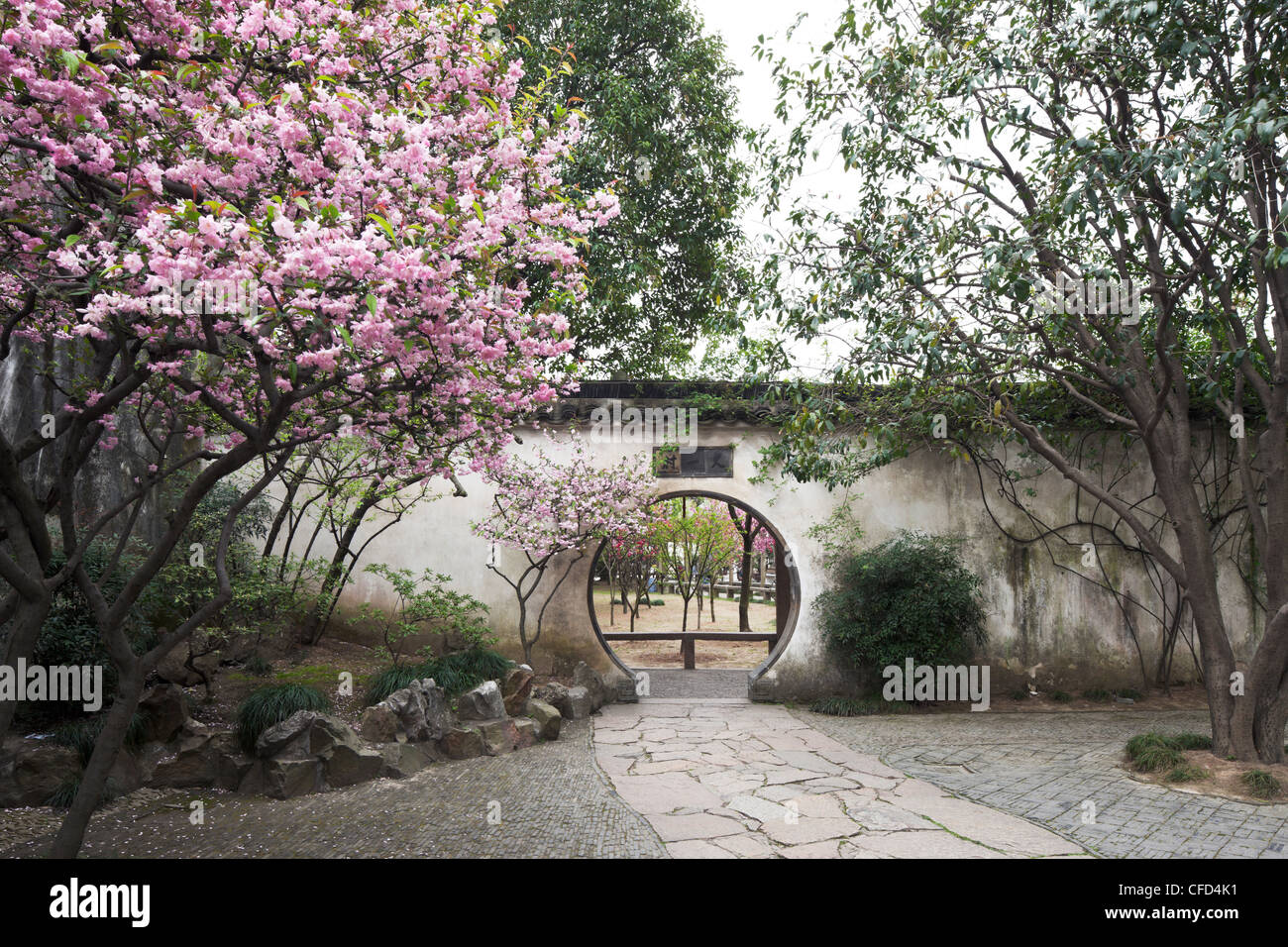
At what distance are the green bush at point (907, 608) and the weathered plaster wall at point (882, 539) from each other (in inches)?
17.8

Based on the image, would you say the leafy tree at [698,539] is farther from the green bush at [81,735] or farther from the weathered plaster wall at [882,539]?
the green bush at [81,735]

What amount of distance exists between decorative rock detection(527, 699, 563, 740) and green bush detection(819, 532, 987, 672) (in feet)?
9.24

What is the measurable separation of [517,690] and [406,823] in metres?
2.10

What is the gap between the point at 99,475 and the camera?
6.55m

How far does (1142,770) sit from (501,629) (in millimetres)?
5442

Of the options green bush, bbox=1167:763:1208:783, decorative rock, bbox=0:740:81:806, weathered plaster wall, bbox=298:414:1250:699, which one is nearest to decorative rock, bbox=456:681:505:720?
weathered plaster wall, bbox=298:414:1250:699

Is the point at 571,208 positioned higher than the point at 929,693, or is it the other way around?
the point at 571,208

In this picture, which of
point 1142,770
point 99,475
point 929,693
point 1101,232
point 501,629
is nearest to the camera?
point 1101,232

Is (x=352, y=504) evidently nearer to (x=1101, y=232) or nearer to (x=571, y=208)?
(x=571, y=208)

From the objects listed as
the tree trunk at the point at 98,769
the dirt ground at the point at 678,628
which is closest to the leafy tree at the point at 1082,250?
the tree trunk at the point at 98,769

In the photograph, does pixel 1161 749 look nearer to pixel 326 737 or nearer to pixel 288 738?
pixel 326 737

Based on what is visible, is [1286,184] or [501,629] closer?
[1286,184]

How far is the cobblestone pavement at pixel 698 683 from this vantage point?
28.3 feet
